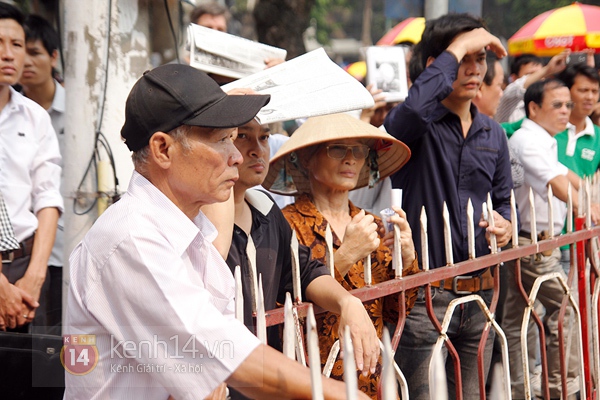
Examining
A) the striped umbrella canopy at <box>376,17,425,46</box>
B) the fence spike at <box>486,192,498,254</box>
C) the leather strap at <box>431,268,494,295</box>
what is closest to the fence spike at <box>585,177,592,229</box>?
the leather strap at <box>431,268,494,295</box>

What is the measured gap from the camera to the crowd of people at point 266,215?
1.72 meters

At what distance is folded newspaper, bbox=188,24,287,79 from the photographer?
3.33 m

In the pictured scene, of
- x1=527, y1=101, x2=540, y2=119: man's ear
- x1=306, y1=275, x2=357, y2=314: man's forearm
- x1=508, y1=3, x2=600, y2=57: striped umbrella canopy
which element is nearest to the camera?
x1=306, y1=275, x2=357, y2=314: man's forearm

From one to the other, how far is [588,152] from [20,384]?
4682mm

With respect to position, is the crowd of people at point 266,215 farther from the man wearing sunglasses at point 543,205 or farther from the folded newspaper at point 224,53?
the folded newspaper at point 224,53

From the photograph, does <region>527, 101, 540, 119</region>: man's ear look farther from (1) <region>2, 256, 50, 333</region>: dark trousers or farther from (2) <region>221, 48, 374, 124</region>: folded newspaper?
(1) <region>2, 256, 50, 333</region>: dark trousers

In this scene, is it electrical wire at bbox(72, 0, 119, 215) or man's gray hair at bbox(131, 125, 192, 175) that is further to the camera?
electrical wire at bbox(72, 0, 119, 215)

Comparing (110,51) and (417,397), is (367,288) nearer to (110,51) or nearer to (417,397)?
(417,397)

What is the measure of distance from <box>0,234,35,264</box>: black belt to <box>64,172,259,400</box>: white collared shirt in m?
1.77

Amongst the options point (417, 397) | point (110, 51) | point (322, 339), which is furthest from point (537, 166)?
point (110, 51)

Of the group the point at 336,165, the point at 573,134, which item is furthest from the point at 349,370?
the point at 573,134

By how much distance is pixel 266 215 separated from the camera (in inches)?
112

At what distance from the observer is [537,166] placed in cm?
480

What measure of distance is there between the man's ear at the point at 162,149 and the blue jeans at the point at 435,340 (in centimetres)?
189
